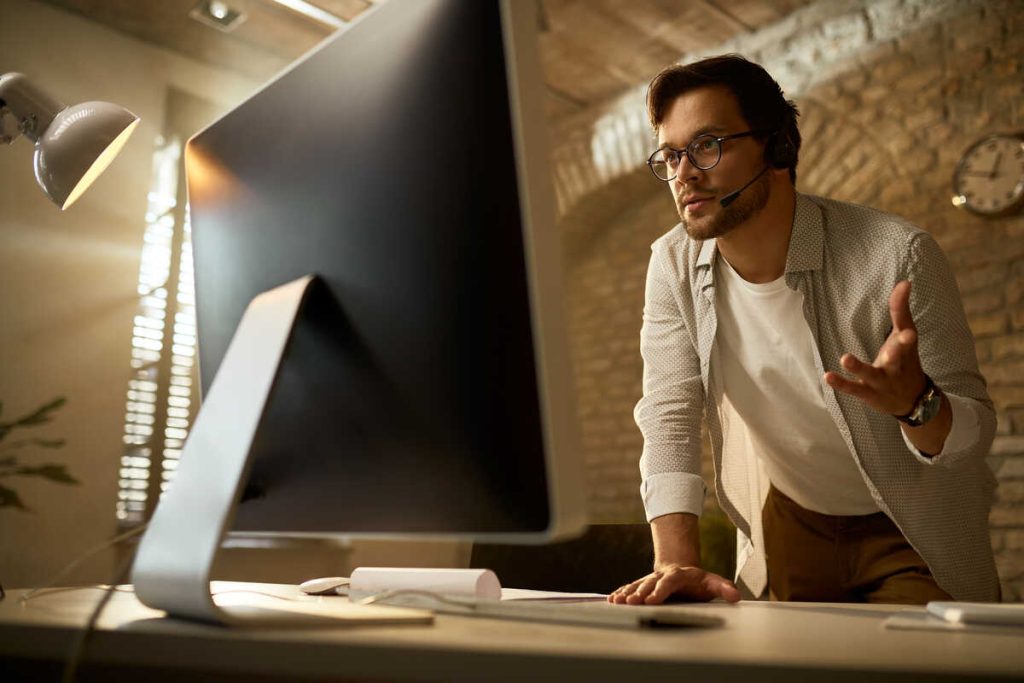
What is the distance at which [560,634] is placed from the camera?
1.78ft

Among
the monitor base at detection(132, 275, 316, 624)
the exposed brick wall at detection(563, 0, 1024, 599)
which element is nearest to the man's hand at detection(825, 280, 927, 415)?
the monitor base at detection(132, 275, 316, 624)

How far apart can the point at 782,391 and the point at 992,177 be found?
2635 millimetres

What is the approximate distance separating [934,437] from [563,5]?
3430mm

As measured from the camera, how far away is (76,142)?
3.27ft

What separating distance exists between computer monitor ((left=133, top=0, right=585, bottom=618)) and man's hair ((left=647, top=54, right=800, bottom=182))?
1.21 metres

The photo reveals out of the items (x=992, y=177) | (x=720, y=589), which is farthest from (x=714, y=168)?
(x=992, y=177)

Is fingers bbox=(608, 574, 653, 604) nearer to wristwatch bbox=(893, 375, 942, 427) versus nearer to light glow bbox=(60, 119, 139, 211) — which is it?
wristwatch bbox=(893, 375, 942, 427)

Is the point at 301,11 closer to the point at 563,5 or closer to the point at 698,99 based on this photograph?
the point at 563,5

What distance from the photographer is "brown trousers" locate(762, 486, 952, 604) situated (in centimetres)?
150

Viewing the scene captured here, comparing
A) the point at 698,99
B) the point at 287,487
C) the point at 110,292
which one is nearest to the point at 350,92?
the point at 287,487

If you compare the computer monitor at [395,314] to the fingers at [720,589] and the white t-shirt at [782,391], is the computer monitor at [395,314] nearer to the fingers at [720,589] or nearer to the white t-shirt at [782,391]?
the fingers at [720,589]

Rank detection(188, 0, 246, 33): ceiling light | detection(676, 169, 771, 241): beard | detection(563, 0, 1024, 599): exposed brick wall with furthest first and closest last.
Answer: detection(188, 0, 246, 33): ceiling light < detection(563, 0, 1024, 599): exposed brick wall < detection(676, 169, 771, 241): beard

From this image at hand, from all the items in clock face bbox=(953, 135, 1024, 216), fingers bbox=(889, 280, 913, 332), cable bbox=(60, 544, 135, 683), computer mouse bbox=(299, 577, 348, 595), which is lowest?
computer mouse bbox=(299, 577, 348, 595)

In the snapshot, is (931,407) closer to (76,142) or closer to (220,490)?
(220,490)
